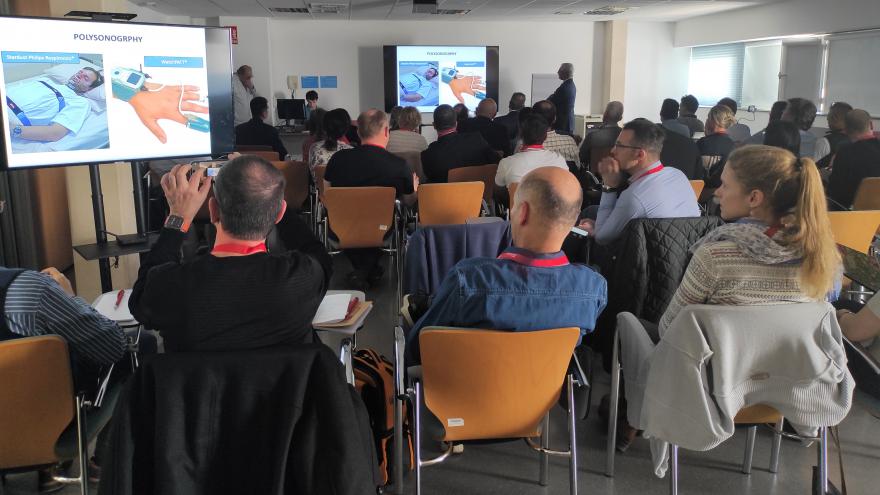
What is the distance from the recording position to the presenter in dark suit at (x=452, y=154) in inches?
209

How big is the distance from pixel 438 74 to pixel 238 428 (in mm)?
10549

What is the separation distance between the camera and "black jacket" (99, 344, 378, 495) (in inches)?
58.0

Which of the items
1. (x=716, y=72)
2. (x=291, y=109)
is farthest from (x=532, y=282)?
(x=716, y=72)

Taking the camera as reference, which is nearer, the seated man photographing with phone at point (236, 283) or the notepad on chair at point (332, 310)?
the seated man photographing with phone at point (236, 283)

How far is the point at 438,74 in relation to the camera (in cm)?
1155

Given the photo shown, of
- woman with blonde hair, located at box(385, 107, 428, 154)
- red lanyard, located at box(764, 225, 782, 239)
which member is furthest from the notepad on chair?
woman with blonde hair, located at box(385, 107, 428, 154)

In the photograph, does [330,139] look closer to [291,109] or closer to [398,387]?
[398,387]

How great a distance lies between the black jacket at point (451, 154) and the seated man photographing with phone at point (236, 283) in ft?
11.1

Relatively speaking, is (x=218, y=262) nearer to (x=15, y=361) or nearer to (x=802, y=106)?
(x=15, y=361)

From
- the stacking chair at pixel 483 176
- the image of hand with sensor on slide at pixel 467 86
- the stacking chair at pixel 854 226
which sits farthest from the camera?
the image of hand with sensor on slide at pixel 467 86

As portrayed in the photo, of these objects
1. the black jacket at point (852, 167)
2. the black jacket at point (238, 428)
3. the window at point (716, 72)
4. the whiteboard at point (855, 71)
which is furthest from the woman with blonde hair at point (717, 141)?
the window at point (716, 72)

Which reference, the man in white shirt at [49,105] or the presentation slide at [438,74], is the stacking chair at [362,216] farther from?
the presentation slide at [438,74]

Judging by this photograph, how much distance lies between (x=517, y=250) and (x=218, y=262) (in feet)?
2.84

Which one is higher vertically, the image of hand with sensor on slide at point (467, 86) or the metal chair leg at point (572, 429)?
the image of hand with sensor on slide at point (467, 86)
